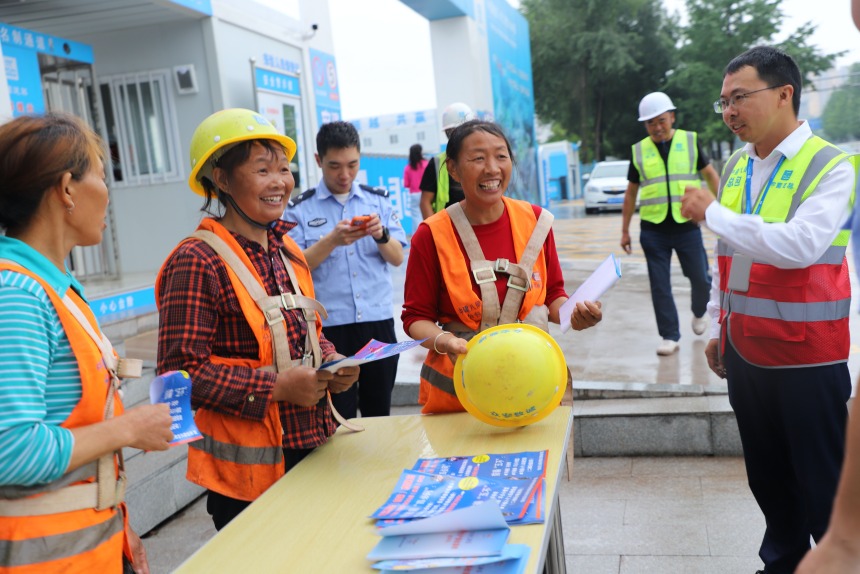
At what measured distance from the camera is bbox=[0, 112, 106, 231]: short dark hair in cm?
167

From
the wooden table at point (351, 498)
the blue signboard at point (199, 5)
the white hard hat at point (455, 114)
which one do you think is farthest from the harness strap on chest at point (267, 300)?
the blue signboard at point (199, 5)

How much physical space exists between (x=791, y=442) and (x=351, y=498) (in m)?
1.51

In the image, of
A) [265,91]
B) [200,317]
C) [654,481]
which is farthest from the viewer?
[265,91]

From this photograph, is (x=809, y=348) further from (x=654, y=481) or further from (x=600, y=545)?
(x=654, y=481)

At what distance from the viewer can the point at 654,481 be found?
Result: 175 inches

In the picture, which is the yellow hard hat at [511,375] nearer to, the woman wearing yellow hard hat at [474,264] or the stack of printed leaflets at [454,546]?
the woman wearing yellow hard hat at [474,264]

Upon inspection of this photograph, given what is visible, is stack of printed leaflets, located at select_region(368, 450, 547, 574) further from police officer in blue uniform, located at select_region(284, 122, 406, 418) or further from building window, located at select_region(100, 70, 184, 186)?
building window, located at select_region(100, 70, 184, 186)

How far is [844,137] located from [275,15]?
7.81 meters

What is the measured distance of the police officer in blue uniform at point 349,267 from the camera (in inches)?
153

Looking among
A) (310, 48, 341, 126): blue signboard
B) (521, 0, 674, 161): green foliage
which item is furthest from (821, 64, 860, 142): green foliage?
(521, 0, 674, 161): green foliage

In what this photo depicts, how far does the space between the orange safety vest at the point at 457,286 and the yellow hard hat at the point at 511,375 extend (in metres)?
0.29

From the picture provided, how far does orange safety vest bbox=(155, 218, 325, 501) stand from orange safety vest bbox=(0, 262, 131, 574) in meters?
0.48

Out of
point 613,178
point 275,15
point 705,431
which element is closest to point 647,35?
point 613,178

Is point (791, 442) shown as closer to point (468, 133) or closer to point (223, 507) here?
point (468, 133)
